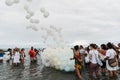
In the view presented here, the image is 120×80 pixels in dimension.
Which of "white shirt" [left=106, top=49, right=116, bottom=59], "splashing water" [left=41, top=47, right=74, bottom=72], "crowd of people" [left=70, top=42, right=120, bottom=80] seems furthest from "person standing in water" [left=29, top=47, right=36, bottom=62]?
"white shirt" [left=106, top=49, right=116, bottom=59]

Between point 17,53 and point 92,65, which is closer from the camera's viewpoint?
point 92,65

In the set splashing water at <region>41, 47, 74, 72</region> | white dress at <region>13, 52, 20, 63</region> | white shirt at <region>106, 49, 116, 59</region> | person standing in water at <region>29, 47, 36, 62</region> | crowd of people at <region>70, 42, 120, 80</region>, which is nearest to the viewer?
white shirt at <region>106, 49, 116, 59</region>

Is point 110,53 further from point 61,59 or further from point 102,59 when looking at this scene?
point 61,59

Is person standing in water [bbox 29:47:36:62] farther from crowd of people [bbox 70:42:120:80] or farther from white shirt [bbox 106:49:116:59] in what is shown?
white shirt [bbox 106:49:116:59]

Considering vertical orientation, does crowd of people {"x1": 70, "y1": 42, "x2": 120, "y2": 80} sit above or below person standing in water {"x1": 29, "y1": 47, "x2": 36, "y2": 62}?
below

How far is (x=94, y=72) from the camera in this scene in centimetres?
1482

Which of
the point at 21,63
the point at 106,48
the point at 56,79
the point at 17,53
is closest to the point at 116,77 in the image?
the point at 106,48

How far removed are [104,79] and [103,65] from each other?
43.6 inches

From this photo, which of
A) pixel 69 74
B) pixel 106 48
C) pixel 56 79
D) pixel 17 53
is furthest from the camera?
pixel 17 53

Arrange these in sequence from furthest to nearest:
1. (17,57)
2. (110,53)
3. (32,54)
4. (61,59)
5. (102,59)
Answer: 1. (32,54)
2. (17,57)
3. (61,59)
4. (102,59)
5. (110,53)

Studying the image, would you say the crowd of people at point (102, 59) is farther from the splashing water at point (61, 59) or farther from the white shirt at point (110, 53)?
the splashing water at point (61, 59)

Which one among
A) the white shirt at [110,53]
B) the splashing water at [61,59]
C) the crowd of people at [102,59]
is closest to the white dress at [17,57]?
the splashing water at [61,59]

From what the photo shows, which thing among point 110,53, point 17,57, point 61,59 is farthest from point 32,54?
point 110,53

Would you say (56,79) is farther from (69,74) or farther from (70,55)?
(70,55)
